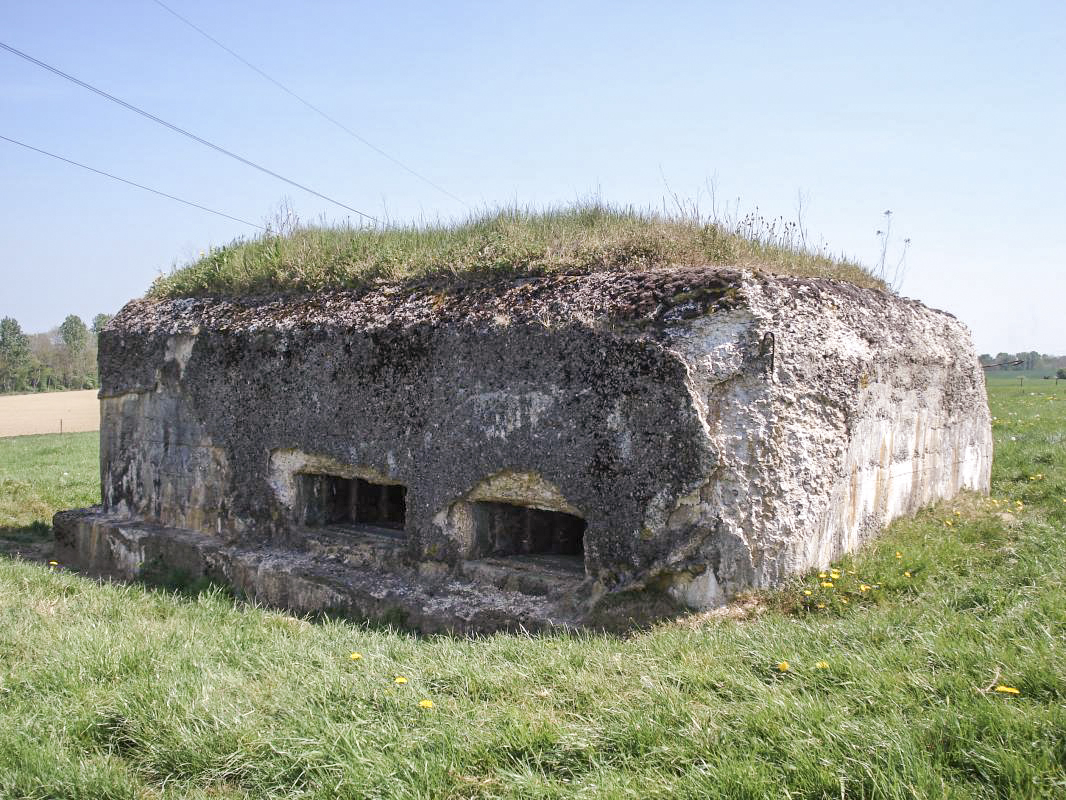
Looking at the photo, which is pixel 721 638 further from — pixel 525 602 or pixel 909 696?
pixel 525 602

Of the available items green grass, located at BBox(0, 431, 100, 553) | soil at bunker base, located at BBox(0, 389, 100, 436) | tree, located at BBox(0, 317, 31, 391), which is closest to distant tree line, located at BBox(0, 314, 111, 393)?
tree, located at BBox(0, 317, 31, 391)

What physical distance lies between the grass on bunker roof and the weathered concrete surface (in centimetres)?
20

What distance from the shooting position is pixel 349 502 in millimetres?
6266

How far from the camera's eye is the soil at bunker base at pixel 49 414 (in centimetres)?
2514

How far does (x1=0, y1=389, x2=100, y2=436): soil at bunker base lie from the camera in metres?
25.1

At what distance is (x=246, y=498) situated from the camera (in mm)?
6043

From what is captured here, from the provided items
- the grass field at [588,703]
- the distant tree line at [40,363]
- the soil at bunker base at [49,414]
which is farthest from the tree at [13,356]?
the grass field at [588,703]

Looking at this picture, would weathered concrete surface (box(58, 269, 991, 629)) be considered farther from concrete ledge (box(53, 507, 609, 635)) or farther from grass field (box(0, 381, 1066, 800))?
grass field (box(0, 381, 1066, 800))

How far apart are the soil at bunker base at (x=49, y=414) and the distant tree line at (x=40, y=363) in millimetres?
10614

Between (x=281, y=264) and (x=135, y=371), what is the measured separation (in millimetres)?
1526

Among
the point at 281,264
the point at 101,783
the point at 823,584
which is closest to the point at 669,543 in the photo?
the point at 823,584

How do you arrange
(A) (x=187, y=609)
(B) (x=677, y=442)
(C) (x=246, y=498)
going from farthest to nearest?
(C) (x=246, y=498) < (A) (x=187, y=609) < (B) (x=677, y=442)

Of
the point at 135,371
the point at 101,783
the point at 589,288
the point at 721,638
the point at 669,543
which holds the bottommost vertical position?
the point at 101,783

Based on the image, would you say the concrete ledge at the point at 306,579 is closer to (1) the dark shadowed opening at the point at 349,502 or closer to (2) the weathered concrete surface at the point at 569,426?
(2) the weathered concrete surface at the point at 569,426
